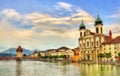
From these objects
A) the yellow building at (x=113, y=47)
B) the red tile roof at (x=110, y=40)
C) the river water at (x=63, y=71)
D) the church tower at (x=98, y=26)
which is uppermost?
the church tower at (x=98, y=26)

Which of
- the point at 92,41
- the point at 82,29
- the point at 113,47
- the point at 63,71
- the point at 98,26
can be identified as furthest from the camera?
the point at 82,29

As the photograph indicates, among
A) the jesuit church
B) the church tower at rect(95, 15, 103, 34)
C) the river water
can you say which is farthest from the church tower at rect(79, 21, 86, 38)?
the river water

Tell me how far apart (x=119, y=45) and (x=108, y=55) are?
10698 millimetres

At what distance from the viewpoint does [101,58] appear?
126500mm

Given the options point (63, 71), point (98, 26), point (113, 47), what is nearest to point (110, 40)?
point (98, 26)

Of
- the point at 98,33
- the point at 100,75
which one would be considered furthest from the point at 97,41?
the point at 100,75

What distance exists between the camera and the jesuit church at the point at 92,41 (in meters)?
135

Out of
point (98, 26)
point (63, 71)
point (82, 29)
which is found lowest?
point (63, 71)

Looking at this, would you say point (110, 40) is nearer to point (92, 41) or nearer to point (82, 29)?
point (92, 41)

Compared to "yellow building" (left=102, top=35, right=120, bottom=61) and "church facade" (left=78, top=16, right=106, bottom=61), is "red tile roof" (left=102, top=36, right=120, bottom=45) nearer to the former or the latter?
"yellow building" (left=102, top=35, right=120, bottom=61)

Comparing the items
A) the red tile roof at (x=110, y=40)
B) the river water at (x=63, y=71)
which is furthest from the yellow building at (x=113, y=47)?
the river water at (x=63, y=71)

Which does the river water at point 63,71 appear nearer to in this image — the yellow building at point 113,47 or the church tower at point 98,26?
the yellow building at point 113,47

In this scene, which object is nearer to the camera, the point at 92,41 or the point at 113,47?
the point at 113,47

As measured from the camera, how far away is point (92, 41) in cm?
14012
